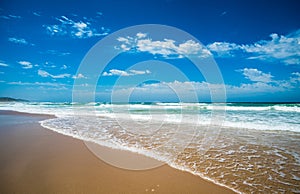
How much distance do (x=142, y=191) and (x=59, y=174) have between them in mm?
1765

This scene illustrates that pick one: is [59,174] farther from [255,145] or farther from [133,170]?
[255,145]

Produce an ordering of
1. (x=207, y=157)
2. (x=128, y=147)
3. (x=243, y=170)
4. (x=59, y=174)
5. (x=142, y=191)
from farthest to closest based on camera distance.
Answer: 1. (x=128, y=147)
2. (x=207, y=157)
3. (x=243, y=170)
4. (x=59, y=174)
5. (x=142, y=191)

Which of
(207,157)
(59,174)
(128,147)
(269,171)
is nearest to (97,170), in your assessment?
(59,174)

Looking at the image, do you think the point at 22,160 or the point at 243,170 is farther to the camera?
the point at 22,160

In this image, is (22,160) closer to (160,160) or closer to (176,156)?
(160,160)

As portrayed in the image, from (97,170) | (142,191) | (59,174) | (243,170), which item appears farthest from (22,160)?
(243,170)

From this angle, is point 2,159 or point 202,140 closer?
point 2,159

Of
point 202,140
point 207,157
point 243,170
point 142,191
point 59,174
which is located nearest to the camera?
point 142,191

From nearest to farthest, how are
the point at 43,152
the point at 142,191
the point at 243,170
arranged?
the point at 142,191 < the point at 243,170 < the point at 43,152

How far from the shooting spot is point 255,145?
5.70 metres

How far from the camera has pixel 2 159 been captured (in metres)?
4.34

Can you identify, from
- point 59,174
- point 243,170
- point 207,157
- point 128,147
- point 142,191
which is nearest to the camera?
point 142,191

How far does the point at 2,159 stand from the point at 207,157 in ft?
16.8

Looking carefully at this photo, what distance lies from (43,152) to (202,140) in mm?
5136
